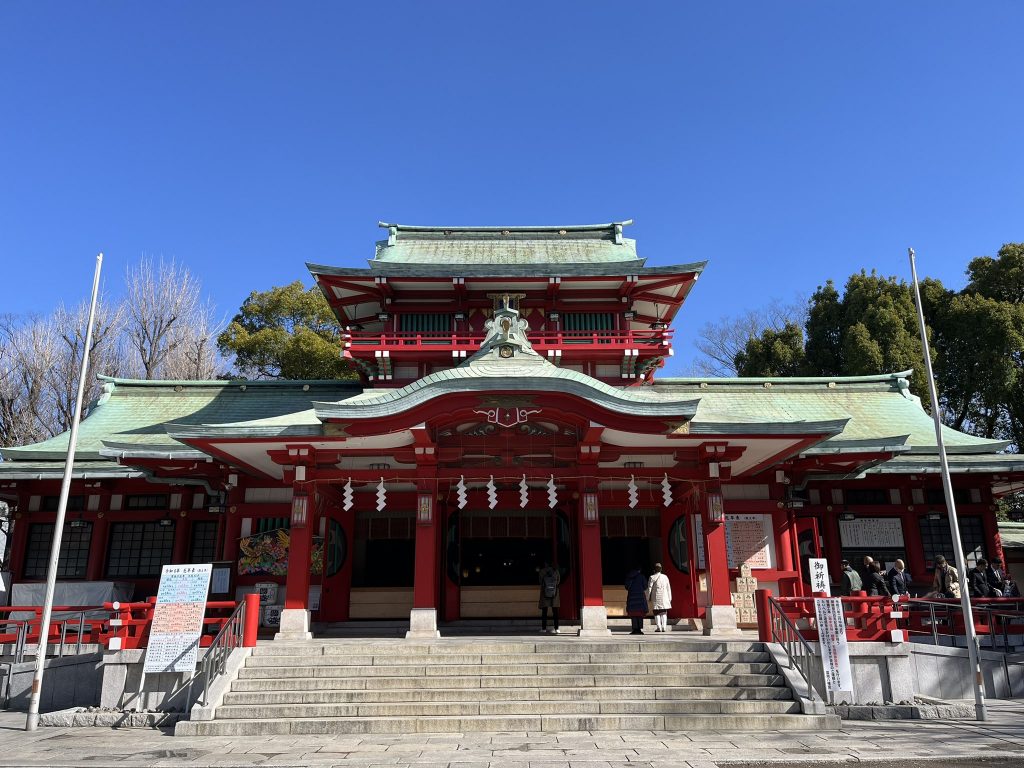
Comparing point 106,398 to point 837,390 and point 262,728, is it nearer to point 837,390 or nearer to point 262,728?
point 262,728

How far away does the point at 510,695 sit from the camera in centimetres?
1205

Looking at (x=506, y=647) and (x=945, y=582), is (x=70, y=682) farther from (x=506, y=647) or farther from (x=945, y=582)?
(x=945, y=582)

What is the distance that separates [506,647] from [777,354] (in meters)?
28.6

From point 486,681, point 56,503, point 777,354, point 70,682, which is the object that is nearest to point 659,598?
point 486,681

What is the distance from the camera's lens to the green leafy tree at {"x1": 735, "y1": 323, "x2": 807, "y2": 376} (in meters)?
37.4

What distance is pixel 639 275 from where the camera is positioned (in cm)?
2250

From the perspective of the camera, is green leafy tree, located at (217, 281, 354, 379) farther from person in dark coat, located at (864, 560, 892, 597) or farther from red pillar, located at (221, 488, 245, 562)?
person in dark coat, located at (864, 560, 892, 597)

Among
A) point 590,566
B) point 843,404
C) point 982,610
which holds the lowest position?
point 982,610

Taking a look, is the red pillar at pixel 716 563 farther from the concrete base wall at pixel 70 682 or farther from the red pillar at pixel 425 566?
the concrete base wall at pixel 70 682

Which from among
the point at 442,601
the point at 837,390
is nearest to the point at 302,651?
the point at 442,601

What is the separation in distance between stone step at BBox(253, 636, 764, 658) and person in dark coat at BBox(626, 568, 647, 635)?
8.10ft

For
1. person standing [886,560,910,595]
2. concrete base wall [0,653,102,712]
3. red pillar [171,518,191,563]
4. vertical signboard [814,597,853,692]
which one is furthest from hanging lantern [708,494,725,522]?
red pillar [171,518,191,563]

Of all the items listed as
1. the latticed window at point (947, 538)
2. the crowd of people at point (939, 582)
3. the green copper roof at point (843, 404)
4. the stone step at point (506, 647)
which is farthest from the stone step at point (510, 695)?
the latticed window at point (947, 538)

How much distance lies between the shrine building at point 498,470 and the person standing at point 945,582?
9.45 ft
